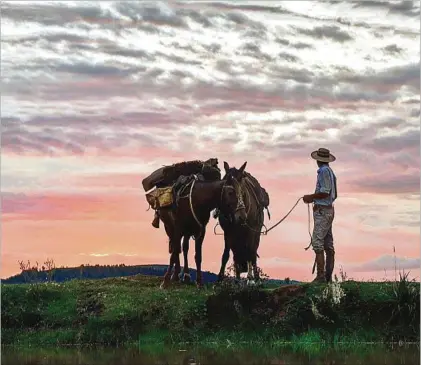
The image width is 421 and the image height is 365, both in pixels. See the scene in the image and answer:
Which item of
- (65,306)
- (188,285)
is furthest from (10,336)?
(188,285)

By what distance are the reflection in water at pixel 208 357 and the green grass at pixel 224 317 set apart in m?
1.23

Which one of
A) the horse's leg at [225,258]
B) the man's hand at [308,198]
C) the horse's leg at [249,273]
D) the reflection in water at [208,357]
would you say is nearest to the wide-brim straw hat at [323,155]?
the man's hand at [308,198]

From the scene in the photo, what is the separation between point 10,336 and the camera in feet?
78.2

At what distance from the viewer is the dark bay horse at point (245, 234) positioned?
2638 cm

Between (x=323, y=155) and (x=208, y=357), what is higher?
(x=323, y=155)

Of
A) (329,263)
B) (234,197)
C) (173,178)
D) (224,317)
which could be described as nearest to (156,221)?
(173,178)

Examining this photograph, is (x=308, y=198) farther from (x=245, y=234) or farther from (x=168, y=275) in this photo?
(x=168, y=275)

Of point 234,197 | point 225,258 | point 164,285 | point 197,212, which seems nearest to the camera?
point 234,197

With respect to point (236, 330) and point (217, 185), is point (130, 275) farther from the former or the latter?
A: point (236, 330)

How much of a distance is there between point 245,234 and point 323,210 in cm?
352

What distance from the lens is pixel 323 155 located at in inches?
942

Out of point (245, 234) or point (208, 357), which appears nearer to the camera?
point (208, 357)

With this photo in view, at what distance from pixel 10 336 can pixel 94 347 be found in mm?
2337

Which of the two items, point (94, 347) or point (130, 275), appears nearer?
point (94, 347)
